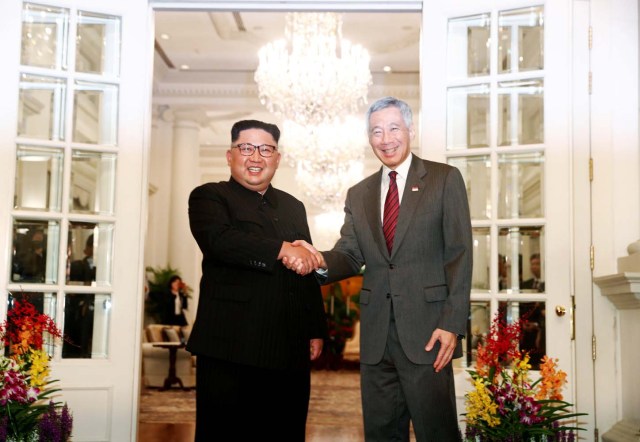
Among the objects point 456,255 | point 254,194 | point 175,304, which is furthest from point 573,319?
point 175,304

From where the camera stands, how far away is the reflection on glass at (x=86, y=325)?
12.9 feet

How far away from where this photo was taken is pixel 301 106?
30.0 ft

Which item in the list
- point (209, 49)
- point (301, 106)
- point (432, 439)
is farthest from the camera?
point (209, 49)

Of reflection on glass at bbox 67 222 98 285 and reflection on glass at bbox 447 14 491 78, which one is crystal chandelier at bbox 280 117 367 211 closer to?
reflection on glass at bbox 447 14 491 78

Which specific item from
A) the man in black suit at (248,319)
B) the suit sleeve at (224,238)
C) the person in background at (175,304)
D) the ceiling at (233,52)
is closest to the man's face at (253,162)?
the man in black suit at (248,319)

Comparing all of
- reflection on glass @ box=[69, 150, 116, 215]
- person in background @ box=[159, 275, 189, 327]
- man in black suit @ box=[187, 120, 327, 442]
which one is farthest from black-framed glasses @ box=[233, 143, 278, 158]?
person in background @ box=[159, 275, 189, 327]

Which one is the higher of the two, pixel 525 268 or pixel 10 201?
pixel 10 201

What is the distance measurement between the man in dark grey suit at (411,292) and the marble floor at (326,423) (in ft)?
9.59

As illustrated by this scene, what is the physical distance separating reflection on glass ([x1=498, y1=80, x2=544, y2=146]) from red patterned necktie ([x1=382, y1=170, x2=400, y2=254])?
1263mm

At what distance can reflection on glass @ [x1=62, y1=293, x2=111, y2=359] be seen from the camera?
3930 mm

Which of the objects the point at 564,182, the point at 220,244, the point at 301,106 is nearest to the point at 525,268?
the point at 564,182

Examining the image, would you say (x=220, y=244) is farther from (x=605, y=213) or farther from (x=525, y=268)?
(x=605, y=213)

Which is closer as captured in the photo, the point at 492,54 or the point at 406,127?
the point at 406,127

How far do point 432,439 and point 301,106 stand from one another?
6849 millimetres
